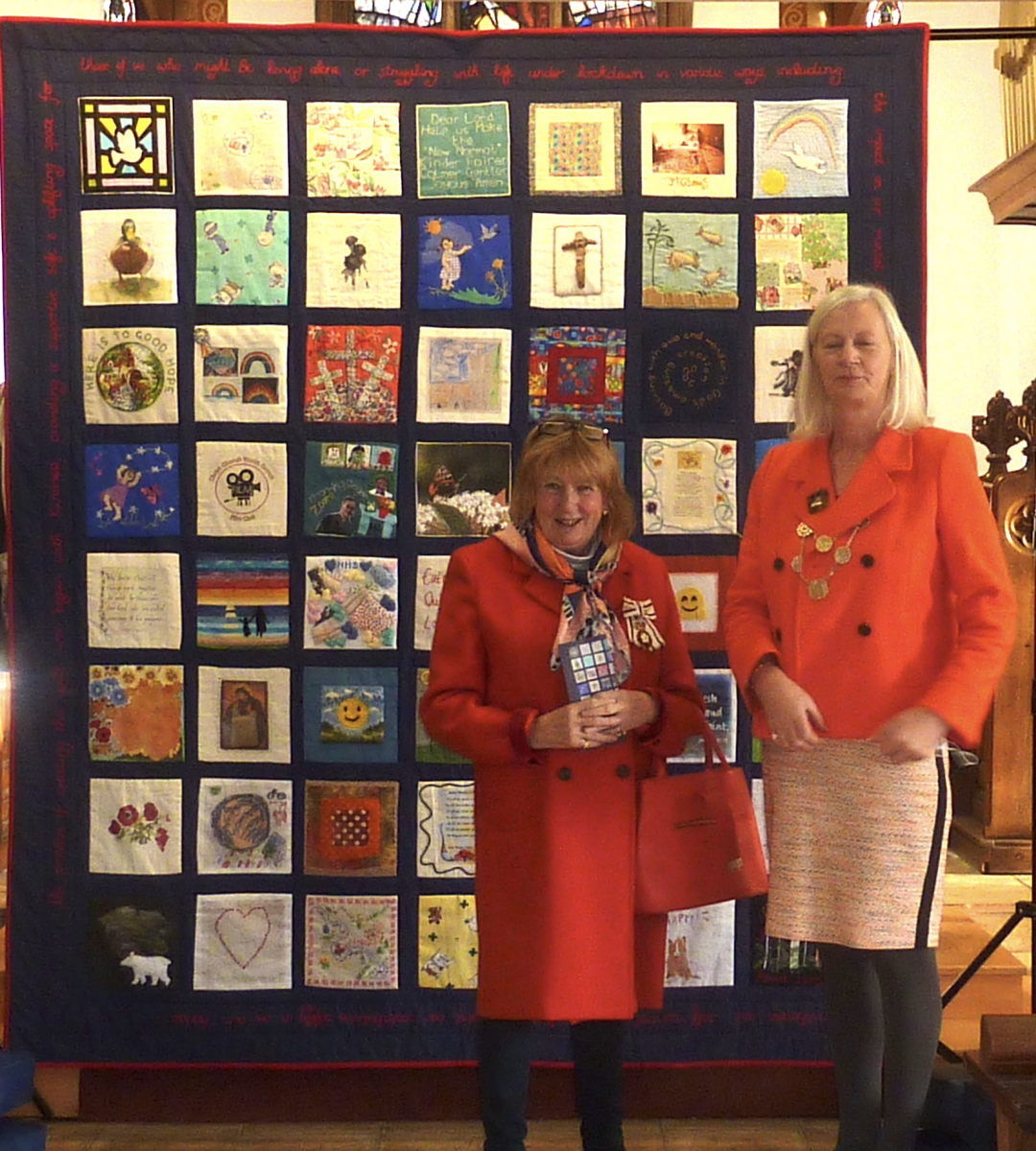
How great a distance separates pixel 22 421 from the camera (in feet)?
9.19

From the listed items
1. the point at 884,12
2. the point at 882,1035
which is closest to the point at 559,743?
the point at 882,1035

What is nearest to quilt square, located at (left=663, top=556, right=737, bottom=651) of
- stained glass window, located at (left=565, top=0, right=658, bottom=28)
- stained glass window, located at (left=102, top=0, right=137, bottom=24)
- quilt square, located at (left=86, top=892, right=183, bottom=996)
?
quilt square, located at (left=86, top=892, right=183, bottom=996)

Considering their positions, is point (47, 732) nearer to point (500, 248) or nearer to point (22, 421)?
point (22, 421)

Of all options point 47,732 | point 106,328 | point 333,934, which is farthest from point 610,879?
point 106,328

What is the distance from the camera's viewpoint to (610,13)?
16.3ft

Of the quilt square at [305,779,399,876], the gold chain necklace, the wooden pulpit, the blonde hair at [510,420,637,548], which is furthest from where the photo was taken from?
the wooden pulpit

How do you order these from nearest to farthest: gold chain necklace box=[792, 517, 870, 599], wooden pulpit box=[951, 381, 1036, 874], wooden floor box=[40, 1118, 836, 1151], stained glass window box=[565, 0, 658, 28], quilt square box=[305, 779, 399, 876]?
gold chain necklace box=[792, 517, 870, 599] → wooden floor box=[40, 1118, 836, 1151] → quilt square box=[305, 779, 399, 876] → stained glass window box=[565, 0, 658, 28] → wooden pulpit box=[951, 381, 1036, 874]

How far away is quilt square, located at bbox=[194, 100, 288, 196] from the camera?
2770 mm

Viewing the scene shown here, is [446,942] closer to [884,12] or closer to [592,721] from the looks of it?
[592,721]

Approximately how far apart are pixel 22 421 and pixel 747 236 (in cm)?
155

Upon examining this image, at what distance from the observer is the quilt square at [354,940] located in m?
2.84

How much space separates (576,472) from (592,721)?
0.39 metres

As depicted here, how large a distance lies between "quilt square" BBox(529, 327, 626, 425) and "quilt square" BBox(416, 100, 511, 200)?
1.09ft

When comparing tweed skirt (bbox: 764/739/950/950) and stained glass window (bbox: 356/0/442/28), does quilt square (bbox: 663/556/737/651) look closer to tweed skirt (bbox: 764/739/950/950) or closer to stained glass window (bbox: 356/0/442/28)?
tweed skirt (bbox: 764/739/950/950)
